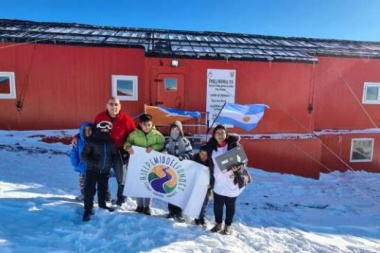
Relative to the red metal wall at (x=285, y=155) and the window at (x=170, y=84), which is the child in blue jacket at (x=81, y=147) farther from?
the red metal wall at (x=285, y=155)

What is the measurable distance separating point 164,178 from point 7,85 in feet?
24.4

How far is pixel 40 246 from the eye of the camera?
134 inches

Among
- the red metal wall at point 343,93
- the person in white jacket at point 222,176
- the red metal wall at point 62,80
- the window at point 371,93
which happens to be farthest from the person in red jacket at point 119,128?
the window at point 371,93

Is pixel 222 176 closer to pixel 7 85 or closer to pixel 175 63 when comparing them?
pixel 175 63

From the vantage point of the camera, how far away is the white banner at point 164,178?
4.74m

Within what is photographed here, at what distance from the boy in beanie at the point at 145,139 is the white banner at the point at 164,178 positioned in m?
0.09

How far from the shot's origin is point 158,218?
4.60 m

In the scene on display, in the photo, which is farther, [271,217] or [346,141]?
[346,141]

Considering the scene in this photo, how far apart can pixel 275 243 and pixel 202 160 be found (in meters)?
1.76

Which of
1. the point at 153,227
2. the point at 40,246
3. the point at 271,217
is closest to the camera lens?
the point at 40,246

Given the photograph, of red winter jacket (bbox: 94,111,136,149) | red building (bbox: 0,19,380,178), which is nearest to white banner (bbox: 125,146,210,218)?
red winter jacket (bbox: 94,111,136,149)

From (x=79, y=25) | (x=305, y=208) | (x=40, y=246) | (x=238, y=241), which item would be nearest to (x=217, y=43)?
(x=79, y=25)

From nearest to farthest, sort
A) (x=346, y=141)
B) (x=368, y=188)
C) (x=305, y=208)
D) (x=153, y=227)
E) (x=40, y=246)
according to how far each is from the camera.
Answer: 1. (x=40, y=246)
2. (x=153, y=227)
3. (x=305, y=208)
4. (x=368, y=188)
5. (x=346, y=141)

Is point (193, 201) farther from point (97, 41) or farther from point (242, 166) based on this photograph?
point (97, 41)
